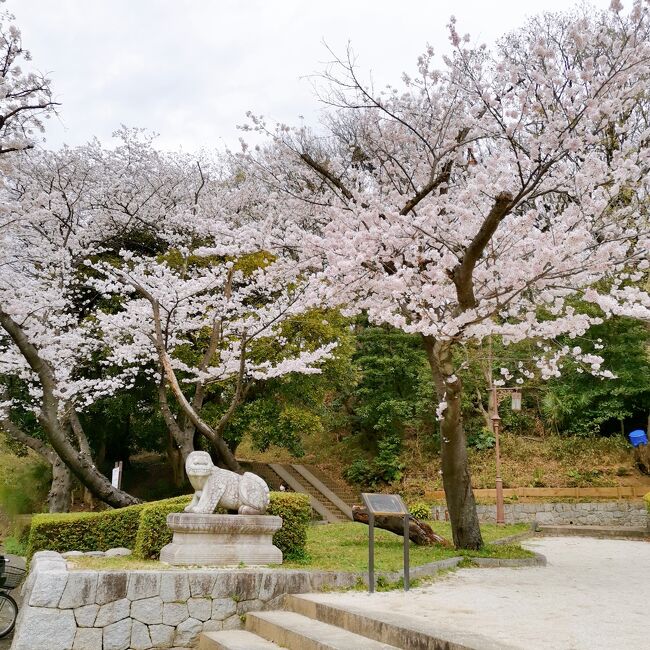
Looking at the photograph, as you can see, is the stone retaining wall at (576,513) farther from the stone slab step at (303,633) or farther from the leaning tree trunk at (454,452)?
the stone slab step at (303,633)

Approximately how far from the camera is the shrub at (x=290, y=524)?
295 inches

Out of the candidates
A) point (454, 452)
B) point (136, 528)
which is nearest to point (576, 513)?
point (454, 452)

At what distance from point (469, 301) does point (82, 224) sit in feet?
37.2

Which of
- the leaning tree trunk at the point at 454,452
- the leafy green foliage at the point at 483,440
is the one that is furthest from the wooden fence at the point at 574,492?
the leaning tree trunk at the point at 454,452

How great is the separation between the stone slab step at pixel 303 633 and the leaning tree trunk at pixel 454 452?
11.3ft

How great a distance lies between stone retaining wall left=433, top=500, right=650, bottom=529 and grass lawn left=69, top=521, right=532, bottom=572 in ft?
12.5

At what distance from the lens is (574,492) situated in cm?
1591

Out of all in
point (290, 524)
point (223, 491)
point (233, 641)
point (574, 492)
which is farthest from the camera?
point (574, 492)

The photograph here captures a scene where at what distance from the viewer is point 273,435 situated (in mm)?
15445

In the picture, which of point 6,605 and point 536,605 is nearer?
point 536,605

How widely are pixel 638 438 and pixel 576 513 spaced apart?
2.62 m

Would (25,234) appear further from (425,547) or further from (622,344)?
(622,344)

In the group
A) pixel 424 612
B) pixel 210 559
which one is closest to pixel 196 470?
pixel 210 559

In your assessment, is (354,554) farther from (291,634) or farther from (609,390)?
(609,390)
